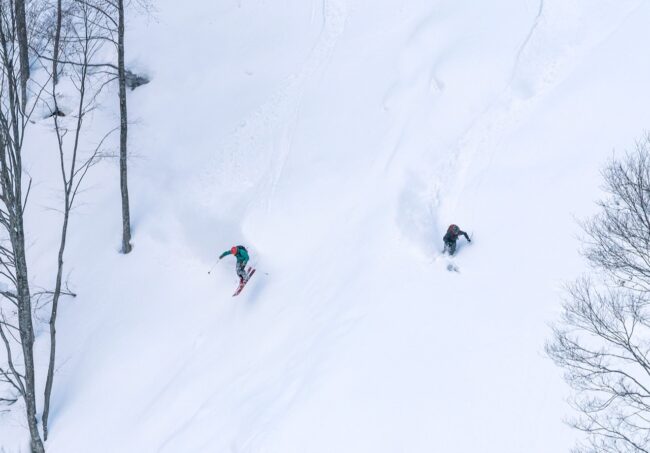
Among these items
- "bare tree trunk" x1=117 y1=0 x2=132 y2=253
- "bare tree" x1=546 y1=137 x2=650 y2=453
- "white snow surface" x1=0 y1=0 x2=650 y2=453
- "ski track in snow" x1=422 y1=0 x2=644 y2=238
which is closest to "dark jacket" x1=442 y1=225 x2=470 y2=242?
"white snow surface" x1=0 y1=0 x2=650 y2=453

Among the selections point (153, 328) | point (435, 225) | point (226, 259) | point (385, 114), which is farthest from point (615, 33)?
point (153, 328)

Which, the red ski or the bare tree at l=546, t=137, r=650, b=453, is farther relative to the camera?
the red ski

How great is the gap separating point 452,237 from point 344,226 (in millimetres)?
3940

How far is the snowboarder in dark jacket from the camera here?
14625 mm

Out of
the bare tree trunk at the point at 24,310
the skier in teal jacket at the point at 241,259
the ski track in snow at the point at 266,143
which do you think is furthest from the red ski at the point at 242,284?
the bare tree trunk at the point at 24,310

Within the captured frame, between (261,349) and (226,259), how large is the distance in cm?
432

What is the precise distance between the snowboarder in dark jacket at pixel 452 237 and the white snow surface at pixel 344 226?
1.12 feet

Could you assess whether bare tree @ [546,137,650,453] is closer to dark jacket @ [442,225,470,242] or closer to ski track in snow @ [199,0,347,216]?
dark jacket @ [442,225,470,242]

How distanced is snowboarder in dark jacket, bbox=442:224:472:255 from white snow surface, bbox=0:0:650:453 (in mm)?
342

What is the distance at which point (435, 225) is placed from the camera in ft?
52.7

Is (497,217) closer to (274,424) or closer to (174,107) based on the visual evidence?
(274,424)

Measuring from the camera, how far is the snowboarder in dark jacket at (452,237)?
48.0ft

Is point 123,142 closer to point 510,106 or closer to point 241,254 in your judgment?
point 241,254

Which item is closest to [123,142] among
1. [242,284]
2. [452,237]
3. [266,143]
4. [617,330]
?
[266,143]
